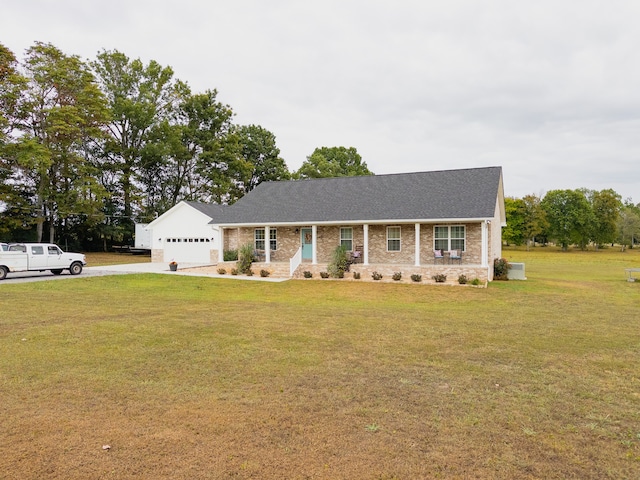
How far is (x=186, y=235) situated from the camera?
31.2 m

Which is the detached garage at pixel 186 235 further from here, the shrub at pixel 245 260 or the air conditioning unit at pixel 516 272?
the air conditioning unit at pixel 516 272

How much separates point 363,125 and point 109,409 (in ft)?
114

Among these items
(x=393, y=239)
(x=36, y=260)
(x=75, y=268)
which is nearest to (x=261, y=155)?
(x=75, y=268)

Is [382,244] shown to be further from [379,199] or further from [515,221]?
[515,221]

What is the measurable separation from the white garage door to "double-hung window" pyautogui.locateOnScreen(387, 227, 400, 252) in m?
14.5

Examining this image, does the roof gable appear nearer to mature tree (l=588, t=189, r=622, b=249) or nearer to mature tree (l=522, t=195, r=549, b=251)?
mature tree (l=522, t=195, r=549, b=251)

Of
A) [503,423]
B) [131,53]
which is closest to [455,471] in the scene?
[503,423]

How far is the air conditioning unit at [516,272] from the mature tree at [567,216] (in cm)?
5455

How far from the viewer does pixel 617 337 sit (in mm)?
8352

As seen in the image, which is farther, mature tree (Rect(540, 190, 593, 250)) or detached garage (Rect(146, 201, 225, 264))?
mature tree (Rect(540, 190, 593, 250))

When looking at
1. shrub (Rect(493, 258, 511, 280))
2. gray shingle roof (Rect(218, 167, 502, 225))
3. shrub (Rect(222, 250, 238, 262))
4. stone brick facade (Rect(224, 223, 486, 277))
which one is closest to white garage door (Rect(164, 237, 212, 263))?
shrub (Rect(222, 250, 238, 262))

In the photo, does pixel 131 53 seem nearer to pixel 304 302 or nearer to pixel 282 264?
pixel 282 264

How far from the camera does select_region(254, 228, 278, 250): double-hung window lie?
25156 millimetres

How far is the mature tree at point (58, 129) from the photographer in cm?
3378
